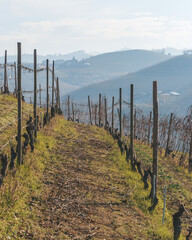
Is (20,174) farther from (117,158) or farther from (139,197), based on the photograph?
(117,158)

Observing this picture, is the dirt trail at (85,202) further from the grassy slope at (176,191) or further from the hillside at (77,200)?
the grassy slope at (176,191)

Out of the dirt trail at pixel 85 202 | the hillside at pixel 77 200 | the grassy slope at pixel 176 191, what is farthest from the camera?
the grassy slope at pixel 176 191

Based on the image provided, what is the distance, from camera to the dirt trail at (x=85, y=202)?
6039 mm

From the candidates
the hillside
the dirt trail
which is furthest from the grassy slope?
the dirt trail

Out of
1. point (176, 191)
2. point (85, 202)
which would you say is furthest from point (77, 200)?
point (176, 191)

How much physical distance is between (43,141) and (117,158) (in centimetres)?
343

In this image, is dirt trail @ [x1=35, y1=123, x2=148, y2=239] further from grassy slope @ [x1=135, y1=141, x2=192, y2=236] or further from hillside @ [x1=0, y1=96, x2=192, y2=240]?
grassy slope @ [x1=135, y1=141, x2=192, y2=236]

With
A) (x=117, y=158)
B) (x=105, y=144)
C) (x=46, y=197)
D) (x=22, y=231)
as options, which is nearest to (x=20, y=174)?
(x=46, y=197)

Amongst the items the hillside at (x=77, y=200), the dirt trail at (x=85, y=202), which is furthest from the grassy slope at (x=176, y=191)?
the dirt trail at (x=85, y=202)

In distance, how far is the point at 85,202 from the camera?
288 inches

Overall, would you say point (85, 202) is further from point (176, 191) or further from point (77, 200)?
point (176, 191)

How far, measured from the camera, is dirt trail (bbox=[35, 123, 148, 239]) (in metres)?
6.04

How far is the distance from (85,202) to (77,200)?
0.72 ft

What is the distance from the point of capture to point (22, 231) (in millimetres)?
5316
